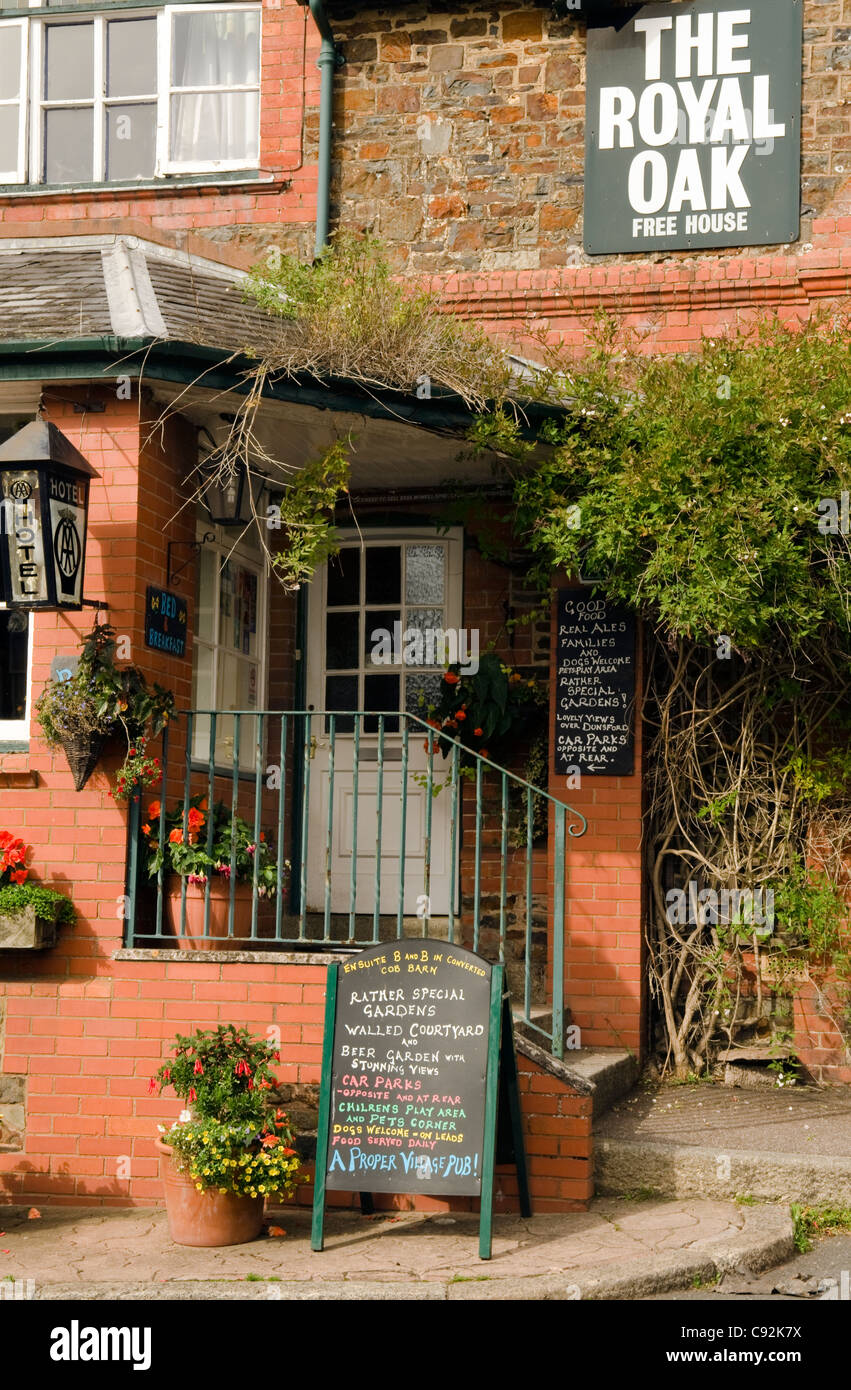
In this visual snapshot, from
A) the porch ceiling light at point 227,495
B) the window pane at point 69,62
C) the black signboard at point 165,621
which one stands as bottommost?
the black signboard at point 165,621

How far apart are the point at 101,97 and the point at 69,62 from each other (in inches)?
15.6

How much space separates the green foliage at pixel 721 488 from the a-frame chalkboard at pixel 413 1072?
219cm

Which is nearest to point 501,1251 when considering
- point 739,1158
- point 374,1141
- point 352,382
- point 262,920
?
point 374,1141

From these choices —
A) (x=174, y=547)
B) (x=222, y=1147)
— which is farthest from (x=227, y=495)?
(x=222, y=1147)

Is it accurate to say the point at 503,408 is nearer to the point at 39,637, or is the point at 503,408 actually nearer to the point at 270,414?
the point at 270,414

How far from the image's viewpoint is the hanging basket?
6.44 m

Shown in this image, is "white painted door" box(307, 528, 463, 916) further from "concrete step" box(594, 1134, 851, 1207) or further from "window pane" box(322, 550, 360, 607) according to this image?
"concrete step" box(594, 1134, 851, 1207)

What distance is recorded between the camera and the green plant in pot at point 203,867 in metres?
6.54

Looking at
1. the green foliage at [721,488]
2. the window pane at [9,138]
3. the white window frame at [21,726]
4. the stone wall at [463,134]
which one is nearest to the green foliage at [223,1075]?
the white window frame at [21,726]

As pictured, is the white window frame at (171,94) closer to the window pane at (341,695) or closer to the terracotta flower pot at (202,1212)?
the window pane at (341,695)

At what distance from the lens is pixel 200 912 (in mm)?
6629

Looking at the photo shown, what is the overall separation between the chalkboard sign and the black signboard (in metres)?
2.05

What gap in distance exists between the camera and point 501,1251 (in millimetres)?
5566

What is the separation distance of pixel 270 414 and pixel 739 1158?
409cm
